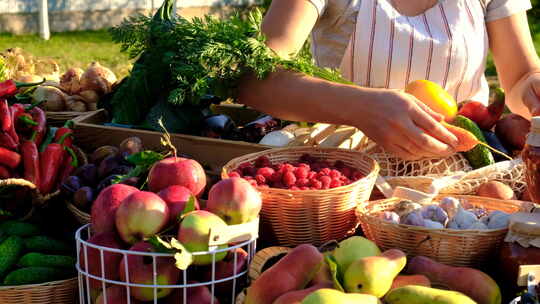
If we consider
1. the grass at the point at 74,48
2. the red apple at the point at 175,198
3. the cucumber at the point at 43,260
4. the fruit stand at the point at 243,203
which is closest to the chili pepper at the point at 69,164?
the fruit stand at the point at 243,203

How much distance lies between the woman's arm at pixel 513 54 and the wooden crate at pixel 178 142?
93cm

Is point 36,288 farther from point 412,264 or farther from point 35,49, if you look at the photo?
point 35,49

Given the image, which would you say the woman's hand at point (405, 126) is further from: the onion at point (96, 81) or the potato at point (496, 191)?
the onion at point (96, 81)

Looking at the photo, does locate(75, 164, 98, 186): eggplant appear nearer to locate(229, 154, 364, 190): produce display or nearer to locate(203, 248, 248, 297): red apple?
locate(229, 154, 364, 190): produce display

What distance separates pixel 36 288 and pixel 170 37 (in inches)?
33.7

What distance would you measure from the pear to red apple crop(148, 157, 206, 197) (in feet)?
1.42

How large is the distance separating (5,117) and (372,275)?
52.4 inches

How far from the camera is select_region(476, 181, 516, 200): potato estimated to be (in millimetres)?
1739

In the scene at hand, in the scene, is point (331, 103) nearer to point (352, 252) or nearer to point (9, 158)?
point (352, 252)

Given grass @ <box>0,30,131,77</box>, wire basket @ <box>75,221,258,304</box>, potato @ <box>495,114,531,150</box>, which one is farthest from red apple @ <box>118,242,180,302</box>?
grass @ <box>0,30,131,77</box>

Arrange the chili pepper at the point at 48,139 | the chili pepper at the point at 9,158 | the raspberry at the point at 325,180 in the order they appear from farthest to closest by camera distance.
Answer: the chili pepper at the point at 48,139
the chili pepper at the point at 9,158
the raspberry at the point at 325,180

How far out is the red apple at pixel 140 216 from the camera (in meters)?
1.32

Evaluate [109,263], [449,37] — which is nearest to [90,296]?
[109,263]

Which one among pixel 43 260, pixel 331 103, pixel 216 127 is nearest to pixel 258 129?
pixel 216 127
